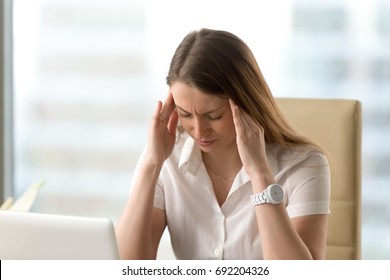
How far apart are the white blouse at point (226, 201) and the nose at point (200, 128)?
6.1 inches

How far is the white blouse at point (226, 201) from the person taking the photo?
195cm

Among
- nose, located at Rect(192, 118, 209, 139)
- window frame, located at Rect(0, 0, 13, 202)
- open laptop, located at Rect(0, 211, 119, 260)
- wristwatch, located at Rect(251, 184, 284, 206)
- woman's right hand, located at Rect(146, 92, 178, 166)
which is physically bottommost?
window frame, located at Rect(0, 0, 13, 202)

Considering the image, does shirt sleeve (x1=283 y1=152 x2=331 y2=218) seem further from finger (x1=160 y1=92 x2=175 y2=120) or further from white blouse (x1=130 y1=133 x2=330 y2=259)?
finger (x1=160 y1=92 x2=175 y2=120)

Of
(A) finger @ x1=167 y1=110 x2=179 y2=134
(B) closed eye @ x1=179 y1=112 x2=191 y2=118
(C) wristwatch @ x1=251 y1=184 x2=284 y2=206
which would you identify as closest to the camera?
(C) wristwatch @ x1=251 y1=184 x2=284 y2=206

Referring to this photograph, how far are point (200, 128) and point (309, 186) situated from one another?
291mm

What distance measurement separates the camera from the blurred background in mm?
3537

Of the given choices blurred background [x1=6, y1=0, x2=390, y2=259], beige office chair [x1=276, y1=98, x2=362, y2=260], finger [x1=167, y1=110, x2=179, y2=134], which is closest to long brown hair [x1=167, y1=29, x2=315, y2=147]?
finger [x1=167, y1=110, x2=179, y2=134]

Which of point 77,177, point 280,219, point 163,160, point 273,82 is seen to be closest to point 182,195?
point 163,160

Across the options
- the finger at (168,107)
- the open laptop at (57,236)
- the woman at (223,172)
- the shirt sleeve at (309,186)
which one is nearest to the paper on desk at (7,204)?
the woman at (223,172)

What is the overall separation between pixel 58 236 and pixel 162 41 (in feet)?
8.55

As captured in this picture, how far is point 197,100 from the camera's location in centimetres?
186

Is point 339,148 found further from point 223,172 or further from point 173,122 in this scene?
point 173,122

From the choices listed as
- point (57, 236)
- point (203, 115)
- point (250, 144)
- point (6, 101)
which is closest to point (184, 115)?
point (203, 115)

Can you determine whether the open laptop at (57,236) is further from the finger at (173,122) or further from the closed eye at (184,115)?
the finger at (173,122)
